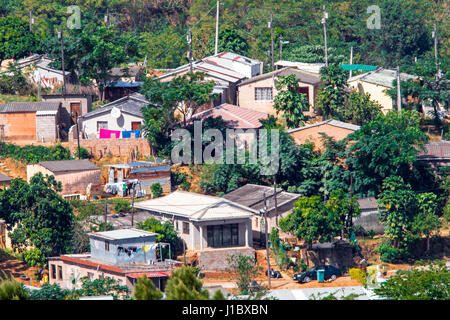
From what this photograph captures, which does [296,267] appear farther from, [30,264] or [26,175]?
[26,175]

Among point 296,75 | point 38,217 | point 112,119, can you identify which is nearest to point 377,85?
point 296,75

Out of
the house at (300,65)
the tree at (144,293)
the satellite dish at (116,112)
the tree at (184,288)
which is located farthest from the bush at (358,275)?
the house at (300,65)

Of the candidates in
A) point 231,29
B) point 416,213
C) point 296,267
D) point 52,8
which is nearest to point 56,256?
point 296,267

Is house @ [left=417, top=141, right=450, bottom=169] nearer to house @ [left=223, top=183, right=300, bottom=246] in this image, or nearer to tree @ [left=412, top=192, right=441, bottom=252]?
tree @ [left=412, top=192, right=441, bottom=252]

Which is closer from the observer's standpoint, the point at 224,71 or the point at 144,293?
the point at 144,293

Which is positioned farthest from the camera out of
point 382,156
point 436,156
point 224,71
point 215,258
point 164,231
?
point 224,71

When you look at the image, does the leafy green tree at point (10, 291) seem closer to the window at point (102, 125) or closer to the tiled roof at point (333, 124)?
the tiled roof at point (333, 124)

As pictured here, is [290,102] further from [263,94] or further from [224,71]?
[224,71]
